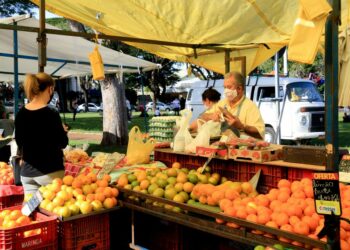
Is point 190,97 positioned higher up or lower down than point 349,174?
higher up

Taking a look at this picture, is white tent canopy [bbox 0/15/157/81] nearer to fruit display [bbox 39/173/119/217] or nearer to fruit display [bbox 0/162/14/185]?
fruit display [bbox 0/162/14/185]

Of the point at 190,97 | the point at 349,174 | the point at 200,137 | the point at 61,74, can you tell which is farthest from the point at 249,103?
the point at 190,97

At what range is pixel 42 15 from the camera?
4422 mm

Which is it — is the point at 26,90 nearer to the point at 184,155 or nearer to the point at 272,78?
the point at 184,155

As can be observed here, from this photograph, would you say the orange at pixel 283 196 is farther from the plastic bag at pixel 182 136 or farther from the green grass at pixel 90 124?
the green grass at pixel 90 124

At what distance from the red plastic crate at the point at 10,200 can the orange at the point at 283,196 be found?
2.87m

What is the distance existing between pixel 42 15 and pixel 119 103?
939 centimetres

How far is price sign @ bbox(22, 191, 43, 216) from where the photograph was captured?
3.52 metres

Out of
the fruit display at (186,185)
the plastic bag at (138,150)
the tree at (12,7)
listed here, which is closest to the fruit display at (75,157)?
the plastic bag at (138,150)

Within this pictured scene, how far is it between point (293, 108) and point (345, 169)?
31.5 feet

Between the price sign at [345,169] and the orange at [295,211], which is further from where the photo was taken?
the price sign at [345,169]

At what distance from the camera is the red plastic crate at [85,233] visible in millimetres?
3598

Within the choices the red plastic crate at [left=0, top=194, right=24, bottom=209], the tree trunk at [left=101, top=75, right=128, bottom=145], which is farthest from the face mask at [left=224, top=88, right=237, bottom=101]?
the tree trunk at [left=101, top=75, right=128, bottom=145]

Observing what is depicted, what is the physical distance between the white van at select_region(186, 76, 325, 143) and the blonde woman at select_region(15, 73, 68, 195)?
9.50 meters
